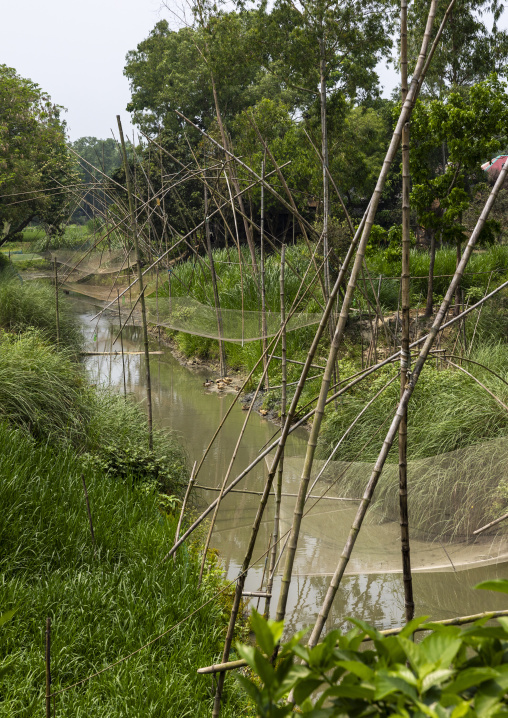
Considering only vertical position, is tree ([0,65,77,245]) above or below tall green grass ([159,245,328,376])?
above

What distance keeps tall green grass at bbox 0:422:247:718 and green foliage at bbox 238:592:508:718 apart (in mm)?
1468

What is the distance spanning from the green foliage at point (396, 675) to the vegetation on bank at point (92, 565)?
34.2 inches

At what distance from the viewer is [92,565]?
2.35 m

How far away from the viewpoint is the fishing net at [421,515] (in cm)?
226

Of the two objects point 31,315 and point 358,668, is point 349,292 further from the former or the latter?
point 31,315

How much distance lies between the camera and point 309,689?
40 cm

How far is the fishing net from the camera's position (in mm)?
2262

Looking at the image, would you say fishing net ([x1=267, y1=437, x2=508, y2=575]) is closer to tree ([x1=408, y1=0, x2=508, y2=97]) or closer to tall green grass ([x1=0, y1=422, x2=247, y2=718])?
tall green grass ([x1=0, y1=422, x2=247, y2=718])

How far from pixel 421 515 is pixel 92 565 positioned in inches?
51.2

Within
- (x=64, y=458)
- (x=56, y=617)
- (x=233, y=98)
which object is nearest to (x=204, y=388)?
(x=64, y=458)

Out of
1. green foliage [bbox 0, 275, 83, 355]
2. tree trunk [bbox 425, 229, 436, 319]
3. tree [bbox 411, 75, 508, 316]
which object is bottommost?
green foliage [bbox 0, 275, 83, 355]

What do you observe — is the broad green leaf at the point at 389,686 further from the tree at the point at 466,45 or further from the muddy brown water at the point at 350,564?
the tree at the point at 466,45

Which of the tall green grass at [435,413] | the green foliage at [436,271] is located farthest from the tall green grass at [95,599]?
the green foliage at [436,271]

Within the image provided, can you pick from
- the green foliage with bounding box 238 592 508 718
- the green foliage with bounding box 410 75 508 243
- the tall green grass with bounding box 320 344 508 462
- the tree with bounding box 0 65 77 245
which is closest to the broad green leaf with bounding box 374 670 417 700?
the green foliage with bounding box 238 592 508 718
